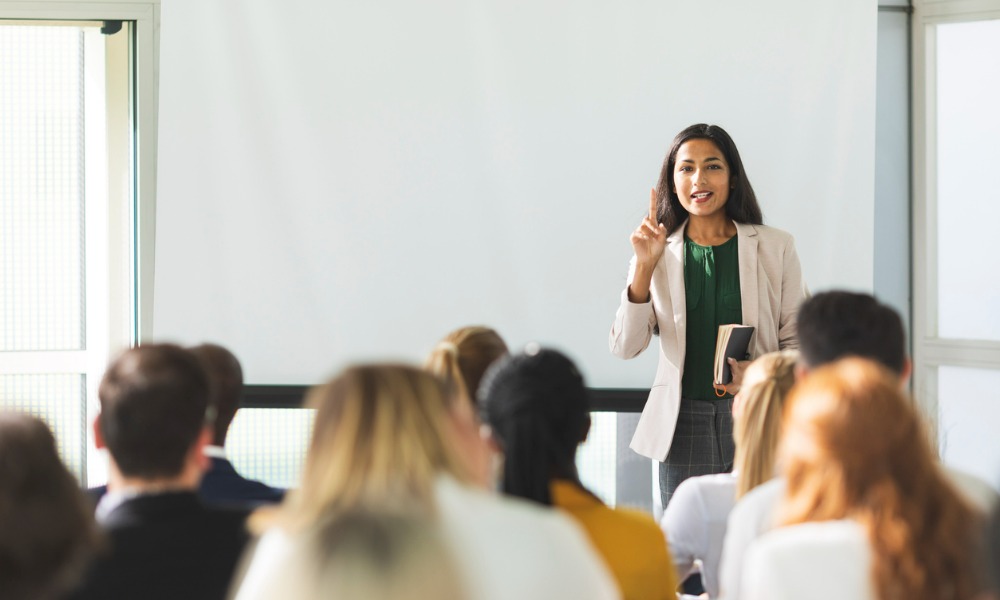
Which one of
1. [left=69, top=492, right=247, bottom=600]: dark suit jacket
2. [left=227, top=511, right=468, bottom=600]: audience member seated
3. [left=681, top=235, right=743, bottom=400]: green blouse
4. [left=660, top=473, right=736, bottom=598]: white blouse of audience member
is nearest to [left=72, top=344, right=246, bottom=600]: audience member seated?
[left=69, top=492, right=247, bottom=600]: dark suit jacket

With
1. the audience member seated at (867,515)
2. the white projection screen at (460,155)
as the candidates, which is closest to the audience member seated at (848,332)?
the audience member seated at (867,515)

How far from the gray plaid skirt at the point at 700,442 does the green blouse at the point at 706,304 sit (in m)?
0.04

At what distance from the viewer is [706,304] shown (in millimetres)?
3051

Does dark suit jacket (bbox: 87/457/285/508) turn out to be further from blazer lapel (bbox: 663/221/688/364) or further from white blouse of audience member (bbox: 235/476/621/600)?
blazer lapel (bbox: 663/221/688/364)

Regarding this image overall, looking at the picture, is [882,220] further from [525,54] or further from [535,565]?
[535,565]

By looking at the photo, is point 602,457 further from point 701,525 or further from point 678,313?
point 701,525

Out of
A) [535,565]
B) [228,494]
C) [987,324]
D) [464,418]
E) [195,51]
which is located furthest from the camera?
[987,324]

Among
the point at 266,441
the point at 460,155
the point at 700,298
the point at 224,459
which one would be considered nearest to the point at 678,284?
the point at 700,298

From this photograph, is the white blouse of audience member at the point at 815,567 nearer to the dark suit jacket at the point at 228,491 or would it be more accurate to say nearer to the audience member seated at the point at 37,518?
the audience member seated at the point at 37,518

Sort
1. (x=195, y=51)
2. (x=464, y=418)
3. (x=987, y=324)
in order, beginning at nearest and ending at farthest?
1. (x=464, y=418)
2. (x=195, y=51)
3. (x=987, y=324)

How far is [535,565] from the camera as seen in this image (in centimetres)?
118

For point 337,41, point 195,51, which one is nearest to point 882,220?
point 337,41

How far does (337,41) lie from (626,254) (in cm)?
136

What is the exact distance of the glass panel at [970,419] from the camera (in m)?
4.16
